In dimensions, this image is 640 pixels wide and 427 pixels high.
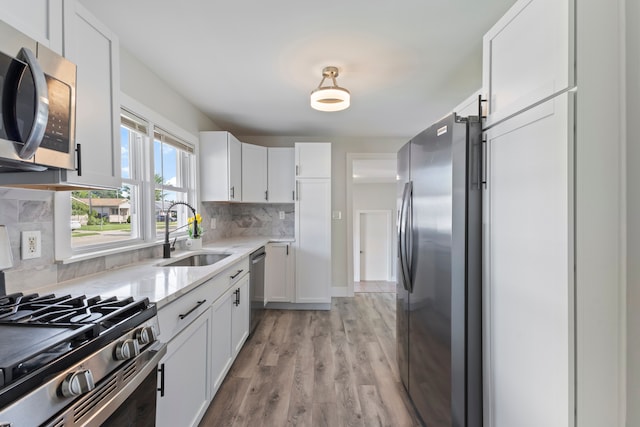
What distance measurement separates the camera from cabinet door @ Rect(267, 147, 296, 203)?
4.01 meters

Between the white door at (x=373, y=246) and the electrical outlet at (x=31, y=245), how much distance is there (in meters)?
7.41

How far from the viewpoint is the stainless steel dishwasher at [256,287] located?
2.81 metres

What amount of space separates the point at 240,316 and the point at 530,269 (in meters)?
2.15

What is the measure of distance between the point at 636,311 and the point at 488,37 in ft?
3.97

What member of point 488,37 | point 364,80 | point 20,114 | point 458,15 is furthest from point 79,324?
point 364,80

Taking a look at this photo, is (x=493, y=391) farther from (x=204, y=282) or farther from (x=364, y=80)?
(x=364, y=80)

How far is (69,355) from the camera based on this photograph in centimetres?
71

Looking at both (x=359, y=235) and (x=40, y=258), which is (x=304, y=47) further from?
(x=359, y=235)

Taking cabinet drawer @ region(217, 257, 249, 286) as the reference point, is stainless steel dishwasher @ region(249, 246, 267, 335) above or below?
below

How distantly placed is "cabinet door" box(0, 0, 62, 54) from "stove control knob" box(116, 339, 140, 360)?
1064 millimetres

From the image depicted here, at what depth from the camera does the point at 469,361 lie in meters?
1.32

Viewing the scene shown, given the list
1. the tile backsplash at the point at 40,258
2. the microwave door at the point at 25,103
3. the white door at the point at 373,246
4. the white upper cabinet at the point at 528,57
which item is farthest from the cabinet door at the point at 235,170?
the white door at the point at 373,246

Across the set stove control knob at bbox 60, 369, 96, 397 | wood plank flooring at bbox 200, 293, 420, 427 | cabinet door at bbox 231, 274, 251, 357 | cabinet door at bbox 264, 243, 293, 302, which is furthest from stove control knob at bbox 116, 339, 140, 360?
cabinet door at bbox 264, 243, 293, 302

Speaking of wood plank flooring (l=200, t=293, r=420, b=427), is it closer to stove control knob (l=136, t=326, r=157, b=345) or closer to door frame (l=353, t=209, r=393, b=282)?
stove control knob (l=136, t=326, r=157, b=345)
